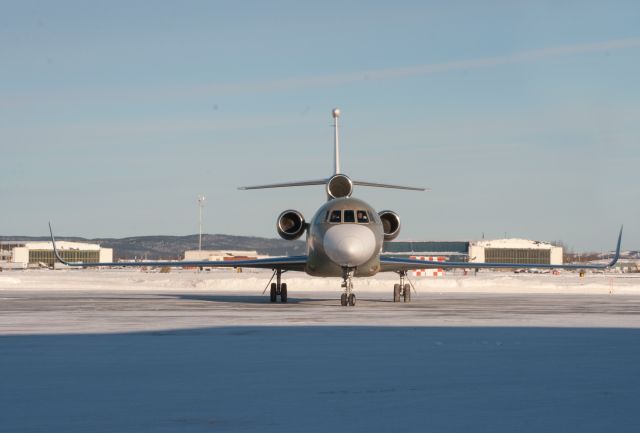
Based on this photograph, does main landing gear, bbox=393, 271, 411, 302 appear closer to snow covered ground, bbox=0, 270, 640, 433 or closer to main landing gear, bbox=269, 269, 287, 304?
main landing gear, bbox=269, 269, 287, 304

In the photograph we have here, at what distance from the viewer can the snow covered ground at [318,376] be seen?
6.95 metres

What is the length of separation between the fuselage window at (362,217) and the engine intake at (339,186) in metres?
4.66

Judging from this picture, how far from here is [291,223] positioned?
102 feet

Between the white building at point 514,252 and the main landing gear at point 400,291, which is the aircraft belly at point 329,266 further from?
the white building at point 514,252

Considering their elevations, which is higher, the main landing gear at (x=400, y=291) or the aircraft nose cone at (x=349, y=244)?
the aircraft nose cone at (x=349, y=244)

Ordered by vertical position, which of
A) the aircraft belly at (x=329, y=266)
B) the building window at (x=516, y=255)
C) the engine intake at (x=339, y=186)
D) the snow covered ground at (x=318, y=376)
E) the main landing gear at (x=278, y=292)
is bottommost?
the snow covered ground at (x=318, y=376)

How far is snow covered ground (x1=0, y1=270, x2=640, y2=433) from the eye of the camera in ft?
22.8

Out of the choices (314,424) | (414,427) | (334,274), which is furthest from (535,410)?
(334,274)

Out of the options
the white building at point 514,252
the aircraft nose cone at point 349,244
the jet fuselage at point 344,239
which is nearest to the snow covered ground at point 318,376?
the aircraft nose cone at point 349,244

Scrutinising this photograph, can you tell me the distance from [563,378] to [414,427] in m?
3.22

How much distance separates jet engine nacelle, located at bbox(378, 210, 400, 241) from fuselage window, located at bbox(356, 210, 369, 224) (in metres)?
3.89

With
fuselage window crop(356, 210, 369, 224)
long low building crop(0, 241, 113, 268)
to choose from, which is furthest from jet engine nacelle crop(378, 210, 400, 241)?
long low building crop(0, 241, 113, 268)

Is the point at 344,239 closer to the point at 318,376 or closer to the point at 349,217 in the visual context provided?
the point at 349,217

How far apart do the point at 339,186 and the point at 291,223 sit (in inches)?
87.8
